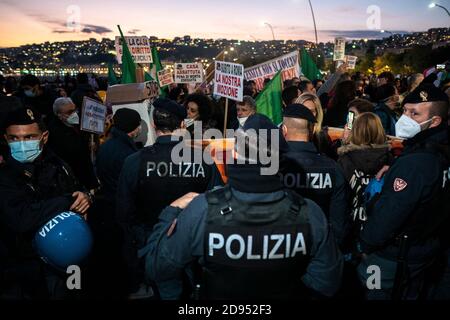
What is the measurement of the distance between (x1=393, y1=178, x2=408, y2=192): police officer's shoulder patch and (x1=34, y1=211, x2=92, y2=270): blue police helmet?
2.53 metres

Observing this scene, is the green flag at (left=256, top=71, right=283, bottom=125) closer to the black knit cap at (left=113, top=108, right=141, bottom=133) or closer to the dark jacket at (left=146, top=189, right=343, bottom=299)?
the black knit cap at (left=113, top=108, right=141, bottom=133)

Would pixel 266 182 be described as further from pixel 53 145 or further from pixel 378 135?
pixel 53 145

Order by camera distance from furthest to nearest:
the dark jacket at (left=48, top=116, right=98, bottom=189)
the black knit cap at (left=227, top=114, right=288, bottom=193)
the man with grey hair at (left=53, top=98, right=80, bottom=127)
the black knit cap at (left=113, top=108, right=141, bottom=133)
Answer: the man with grey hair at (left=53, top=98, right=80, bottom=127), the dark jacket at (left=48, top=116, right=98, bottom=189), the black knit cap at (left=113, top=108, right=141, bottom=133), the black knit cap at (left=227, top=114, right=288, bottom=193)

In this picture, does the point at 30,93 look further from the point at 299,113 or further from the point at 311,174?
the point at 311,174

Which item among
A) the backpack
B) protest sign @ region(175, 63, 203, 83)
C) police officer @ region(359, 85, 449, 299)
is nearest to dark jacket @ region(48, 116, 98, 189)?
the backpack

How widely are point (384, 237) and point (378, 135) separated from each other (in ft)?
4.80

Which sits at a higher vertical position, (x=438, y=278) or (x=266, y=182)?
(x=266, y=182)

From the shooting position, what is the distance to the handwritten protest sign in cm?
641

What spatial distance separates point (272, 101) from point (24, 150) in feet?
16.0

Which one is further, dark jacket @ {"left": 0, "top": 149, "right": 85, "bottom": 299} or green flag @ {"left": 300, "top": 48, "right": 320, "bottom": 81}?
green flag @ {"left": 300, "top": 48, "right": 320, "bottom": 81}
